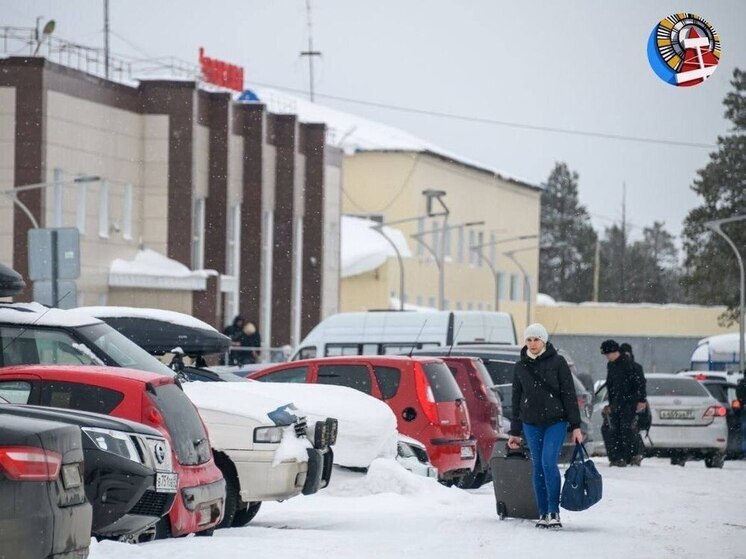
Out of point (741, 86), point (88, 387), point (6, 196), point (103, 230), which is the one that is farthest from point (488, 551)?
point (741, 86)

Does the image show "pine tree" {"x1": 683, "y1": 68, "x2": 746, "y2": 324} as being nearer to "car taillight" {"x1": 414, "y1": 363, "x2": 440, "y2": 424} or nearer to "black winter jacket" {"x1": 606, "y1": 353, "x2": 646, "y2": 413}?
"black winter jacket" {"x1": 606, "y1": 353, "x2": 646, "y2": 413}

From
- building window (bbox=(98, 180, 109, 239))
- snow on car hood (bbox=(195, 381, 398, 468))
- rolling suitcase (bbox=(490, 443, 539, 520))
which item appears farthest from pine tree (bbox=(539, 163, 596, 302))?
rolling suitcase (bbox=(490, 443, 539, 520))

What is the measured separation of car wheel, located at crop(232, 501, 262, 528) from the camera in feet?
44.5

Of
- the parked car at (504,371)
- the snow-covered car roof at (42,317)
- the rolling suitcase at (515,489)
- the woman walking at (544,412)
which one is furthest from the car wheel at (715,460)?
Answer: the snow-covered car roof at (42,317)

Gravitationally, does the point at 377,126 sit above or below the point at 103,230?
above

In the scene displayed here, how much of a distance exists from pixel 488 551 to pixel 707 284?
73.9m

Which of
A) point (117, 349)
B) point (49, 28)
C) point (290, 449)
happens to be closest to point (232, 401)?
point (290, 449)

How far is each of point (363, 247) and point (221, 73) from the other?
1990cm

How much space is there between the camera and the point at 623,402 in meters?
24.5

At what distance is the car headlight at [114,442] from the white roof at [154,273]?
39452 millimetres

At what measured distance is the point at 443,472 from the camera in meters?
18.2

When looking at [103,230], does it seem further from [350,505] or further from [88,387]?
[88,387]

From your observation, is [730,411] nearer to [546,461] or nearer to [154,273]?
[546,461]

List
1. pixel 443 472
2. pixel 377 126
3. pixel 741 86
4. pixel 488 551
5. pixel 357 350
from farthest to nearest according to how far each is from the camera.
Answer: pixel 377 126
pixel 741 86
pixel 357 350
pixel 443 472
pixel 488 551
